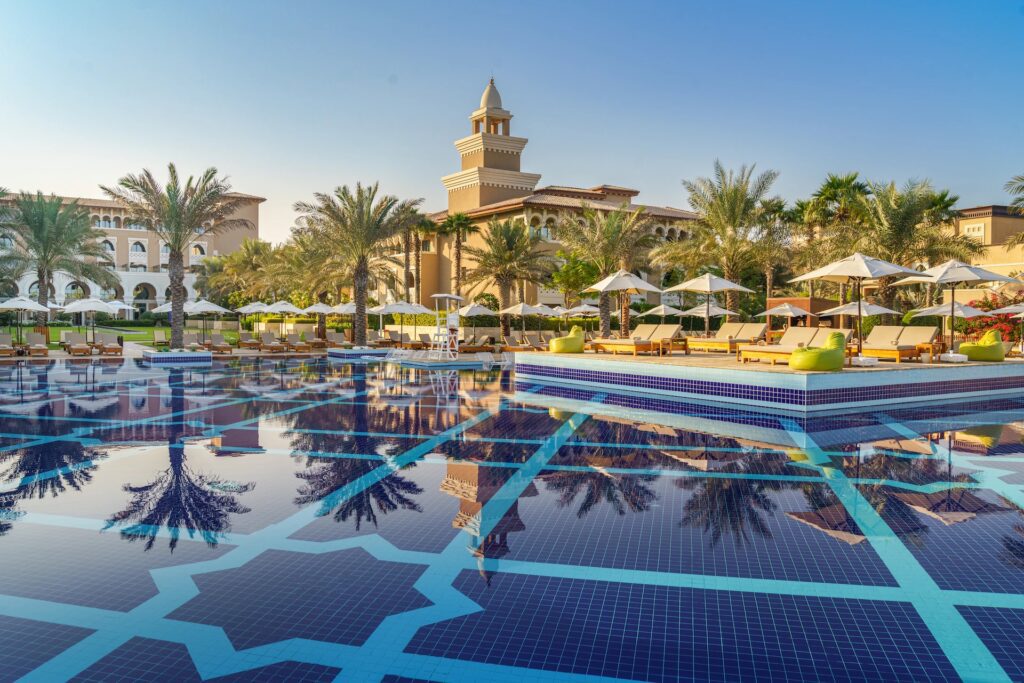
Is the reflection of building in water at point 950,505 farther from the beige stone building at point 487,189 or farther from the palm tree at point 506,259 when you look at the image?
the beige stone building at point 487,189

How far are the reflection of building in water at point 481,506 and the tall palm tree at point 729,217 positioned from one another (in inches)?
804

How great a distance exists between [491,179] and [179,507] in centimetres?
3609

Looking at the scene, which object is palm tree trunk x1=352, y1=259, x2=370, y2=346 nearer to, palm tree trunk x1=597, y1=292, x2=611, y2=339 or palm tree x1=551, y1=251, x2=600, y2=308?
palm tree x1=551, y1=251, x2=600, y2=308

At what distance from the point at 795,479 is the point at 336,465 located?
473 centimetres

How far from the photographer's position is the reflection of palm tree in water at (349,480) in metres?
5.80

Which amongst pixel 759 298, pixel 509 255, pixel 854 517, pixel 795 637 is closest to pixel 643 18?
pixel 509 255

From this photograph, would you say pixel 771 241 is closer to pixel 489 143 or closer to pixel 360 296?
pixel 360 296

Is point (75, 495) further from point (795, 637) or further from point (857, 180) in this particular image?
point (857, 180)

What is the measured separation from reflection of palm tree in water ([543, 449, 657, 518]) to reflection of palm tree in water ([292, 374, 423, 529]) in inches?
52.1

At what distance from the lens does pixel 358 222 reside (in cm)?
2541

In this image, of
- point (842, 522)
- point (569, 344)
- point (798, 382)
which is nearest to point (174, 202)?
point (569, 344)

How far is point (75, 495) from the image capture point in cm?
621

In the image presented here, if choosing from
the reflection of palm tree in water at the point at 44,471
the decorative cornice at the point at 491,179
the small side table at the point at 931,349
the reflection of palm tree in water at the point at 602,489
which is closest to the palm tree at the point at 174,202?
the reflection of palm tree in water at the point at 44,471

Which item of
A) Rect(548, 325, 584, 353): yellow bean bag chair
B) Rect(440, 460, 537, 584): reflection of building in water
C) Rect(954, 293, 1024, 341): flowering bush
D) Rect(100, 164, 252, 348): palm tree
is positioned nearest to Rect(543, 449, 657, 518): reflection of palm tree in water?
Rect(440, 460, 537, 584): reflection of building in water
